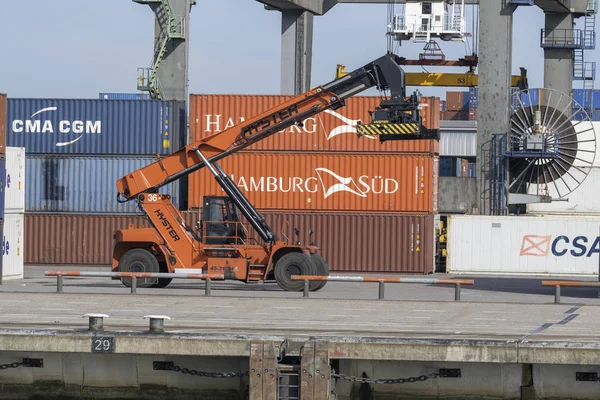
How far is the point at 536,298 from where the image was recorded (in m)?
32.8

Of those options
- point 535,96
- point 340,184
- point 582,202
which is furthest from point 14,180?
point 535,96

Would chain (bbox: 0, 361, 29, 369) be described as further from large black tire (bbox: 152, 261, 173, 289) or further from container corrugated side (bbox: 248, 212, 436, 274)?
container corrugated side (bbox: 248, 212, 436, 274)

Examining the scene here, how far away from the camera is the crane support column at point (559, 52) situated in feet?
204

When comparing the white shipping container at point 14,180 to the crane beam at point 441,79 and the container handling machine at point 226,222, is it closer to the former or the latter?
the container handling machine at point 226,222

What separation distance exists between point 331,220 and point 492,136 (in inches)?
357

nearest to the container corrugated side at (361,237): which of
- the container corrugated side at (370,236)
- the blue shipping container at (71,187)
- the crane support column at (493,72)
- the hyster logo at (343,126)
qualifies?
the container corrugated side at (370,236)

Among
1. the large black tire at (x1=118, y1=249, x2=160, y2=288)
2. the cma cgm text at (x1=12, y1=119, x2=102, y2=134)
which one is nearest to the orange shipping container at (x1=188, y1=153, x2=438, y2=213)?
the cma cgm text at (x1=12, y1=119, x2=102, y2=134)

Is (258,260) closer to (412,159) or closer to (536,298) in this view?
(536,298)

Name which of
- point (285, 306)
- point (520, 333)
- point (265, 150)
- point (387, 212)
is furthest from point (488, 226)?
point (520, 333)

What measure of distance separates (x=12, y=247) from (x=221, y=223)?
8.51 meters

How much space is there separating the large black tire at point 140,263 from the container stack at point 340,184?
11.0 metres

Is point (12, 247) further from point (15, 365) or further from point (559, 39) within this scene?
point (559, 39)

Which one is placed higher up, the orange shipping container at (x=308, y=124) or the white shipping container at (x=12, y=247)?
→ the orange shipping container at (x=308, y=124)

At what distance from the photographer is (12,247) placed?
3828 cm
